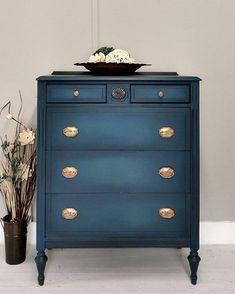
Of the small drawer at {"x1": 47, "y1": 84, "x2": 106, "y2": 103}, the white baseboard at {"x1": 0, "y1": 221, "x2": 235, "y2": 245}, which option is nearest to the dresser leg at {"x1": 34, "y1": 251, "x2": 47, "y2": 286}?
the small drawer at {"x1": 47, "y1": 84, "x2": 106, "y2": 103}

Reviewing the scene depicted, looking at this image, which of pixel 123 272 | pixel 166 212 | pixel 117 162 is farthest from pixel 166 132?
pixel 123 272

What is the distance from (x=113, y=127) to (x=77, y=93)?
28 cm

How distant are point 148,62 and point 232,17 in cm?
69

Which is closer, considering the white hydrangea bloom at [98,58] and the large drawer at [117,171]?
the large drawer at [117,171]

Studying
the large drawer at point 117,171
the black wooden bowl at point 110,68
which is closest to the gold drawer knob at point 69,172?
the large drawer at point 117,171

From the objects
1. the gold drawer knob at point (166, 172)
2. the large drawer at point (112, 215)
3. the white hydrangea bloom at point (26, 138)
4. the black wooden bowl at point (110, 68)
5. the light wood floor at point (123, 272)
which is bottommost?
the light wood floor at point (123, 272)

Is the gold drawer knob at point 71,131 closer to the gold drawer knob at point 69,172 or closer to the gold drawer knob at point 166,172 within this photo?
the gold drawer knob at point 69,172

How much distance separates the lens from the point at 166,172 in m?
2.37

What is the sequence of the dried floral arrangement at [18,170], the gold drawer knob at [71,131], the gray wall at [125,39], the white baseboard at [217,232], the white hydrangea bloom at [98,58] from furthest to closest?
1. the white baseboard at [217,232]
2. the gray wall at [125,39]
3. the dried floral arrangement at [18,170]
4. the white hydrangea bloom at [98,58]
5. the gold drawer knob at [71,131]

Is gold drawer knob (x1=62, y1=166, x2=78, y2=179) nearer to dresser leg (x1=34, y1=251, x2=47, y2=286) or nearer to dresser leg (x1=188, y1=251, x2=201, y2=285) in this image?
dresser leg (x1=34, y1=251, x2=47, y2=286)

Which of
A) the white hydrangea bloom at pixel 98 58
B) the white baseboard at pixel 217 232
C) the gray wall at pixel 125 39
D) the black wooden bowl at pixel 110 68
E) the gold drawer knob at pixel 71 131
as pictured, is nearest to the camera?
the gold drawer knob at pixel 71 131

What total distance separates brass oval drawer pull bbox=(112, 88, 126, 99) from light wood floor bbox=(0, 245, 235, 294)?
1.10 metres

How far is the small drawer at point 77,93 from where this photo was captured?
2.34 meters

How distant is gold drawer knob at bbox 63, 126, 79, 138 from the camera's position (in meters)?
2.34
